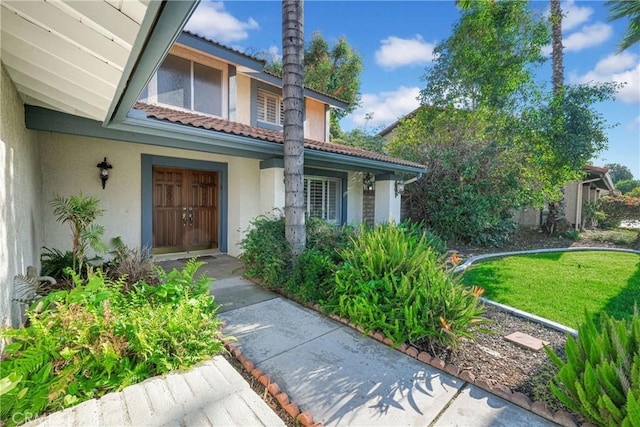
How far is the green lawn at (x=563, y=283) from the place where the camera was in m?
4.91

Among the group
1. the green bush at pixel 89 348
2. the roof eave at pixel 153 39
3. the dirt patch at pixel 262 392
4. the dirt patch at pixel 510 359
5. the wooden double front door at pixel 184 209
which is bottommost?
the dirt patch at pixel 262 392

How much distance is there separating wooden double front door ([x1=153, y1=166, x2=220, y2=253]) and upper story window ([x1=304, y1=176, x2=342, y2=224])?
9.95 feet

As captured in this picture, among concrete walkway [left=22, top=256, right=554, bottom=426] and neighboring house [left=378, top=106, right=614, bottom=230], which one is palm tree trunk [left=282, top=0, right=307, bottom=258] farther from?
neighboring house [left=378, top=106, right=614, bottom=230]

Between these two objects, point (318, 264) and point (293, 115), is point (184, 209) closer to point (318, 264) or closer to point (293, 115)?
point (293, 115)

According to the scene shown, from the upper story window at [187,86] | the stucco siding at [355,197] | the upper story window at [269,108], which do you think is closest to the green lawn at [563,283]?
the stucco siding at [355,197]

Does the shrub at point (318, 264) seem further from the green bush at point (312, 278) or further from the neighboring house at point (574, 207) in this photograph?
the neighboring house at point (574, 207)

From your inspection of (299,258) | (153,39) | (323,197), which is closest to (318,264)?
(299,258)

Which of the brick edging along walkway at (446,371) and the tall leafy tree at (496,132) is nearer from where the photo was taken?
the brick edging along walkway at (446,371)

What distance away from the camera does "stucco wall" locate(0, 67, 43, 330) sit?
8.84 ft

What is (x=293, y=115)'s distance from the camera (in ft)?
18.3

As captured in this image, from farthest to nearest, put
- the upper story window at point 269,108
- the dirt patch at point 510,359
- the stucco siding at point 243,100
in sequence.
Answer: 1. the upper story window at point 269,108
2. the stucco siding at point 243,100
3. the dirt patch at point 510,359

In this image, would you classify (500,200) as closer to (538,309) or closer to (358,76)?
(538,309)

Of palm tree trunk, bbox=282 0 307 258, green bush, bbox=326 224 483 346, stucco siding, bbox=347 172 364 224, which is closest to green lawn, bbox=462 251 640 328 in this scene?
green bush, bbox=326 224 483 346

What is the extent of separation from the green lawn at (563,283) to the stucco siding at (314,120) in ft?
24.2
